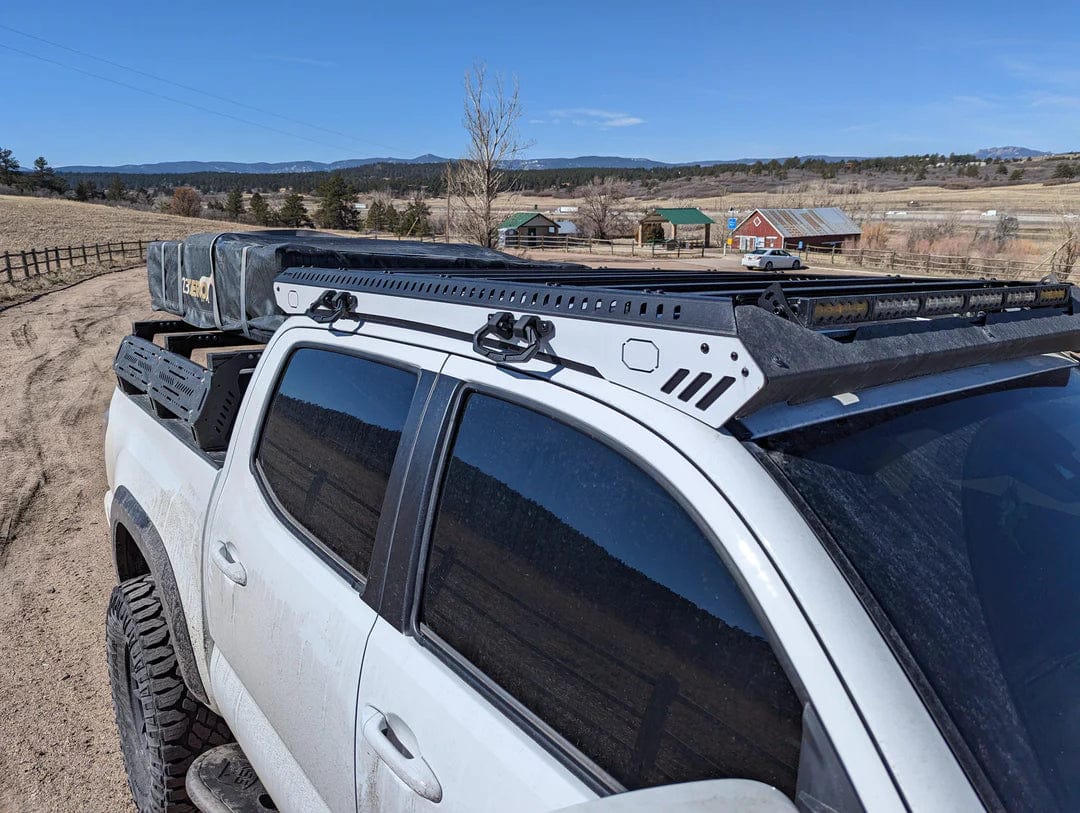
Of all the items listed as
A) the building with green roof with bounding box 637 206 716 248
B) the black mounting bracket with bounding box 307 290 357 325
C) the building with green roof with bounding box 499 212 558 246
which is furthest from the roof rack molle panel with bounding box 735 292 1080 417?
the building with green roof with bounding box 637 206 716 248

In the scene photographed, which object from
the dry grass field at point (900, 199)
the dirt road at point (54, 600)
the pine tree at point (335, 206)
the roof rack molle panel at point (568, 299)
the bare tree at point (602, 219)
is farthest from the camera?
the dry grass field at point (900, 199)

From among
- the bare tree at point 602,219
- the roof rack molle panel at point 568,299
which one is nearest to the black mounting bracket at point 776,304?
the roof rack molle panel at point 568,299

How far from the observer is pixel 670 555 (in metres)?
1.22

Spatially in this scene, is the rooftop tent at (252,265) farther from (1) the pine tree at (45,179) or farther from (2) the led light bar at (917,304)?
(1) the pine tree at (45,179)

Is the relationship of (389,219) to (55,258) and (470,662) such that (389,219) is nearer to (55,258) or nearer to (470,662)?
(55,258)

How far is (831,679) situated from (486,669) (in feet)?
2.32

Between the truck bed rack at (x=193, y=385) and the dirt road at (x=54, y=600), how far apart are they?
63.3 inches

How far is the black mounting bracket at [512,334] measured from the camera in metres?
1.48

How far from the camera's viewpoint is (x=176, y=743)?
2750 mm

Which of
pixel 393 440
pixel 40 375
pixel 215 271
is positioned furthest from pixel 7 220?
pixel 393 440

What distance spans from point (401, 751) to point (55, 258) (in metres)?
36.8

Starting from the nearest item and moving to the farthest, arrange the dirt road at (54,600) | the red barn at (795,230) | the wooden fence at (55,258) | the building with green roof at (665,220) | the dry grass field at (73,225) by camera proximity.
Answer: the dirt road at (54,600)
the wooden fence at (55,258)
the dry grass field at (73,225)
the red barn at (795,230)
the building with green roof at (665,220)

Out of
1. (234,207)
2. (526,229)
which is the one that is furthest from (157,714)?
(234,207)

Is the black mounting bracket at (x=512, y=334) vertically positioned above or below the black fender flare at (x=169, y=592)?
above
